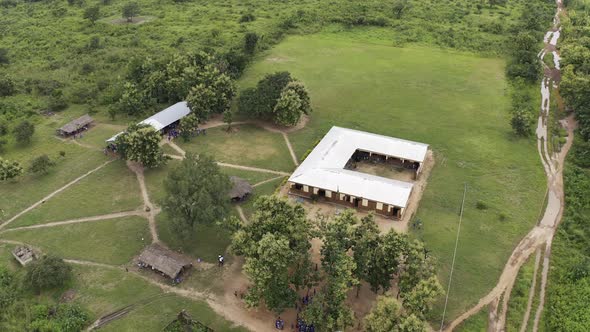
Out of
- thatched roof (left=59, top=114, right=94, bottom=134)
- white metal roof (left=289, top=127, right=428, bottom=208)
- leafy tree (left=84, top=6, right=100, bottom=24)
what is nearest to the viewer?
white metal roof (left=289, top=127, right=428, bottom=208)

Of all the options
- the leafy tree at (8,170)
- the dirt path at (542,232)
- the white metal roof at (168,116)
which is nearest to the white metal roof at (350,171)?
the dirt path at (542,232)

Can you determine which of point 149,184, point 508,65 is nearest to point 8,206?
point 149,184

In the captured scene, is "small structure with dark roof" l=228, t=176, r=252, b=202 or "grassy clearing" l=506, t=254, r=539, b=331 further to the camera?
"small structure with dark roof" l=228, t=176, r=252, b=202

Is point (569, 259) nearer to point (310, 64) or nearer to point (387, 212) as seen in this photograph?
point (387, 212)

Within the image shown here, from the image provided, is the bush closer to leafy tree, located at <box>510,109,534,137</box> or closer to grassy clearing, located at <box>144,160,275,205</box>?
grassy clearing, located at <box>144,160,275,205</box>

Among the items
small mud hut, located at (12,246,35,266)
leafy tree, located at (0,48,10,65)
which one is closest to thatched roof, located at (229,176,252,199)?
small mud hut, located at (12,246,35,266)

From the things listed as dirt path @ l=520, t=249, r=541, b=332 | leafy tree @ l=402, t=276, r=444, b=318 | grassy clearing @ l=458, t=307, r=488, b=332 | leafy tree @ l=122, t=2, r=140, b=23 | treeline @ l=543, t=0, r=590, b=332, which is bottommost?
dirt path @ l=520, t=249, r=541, b=332
